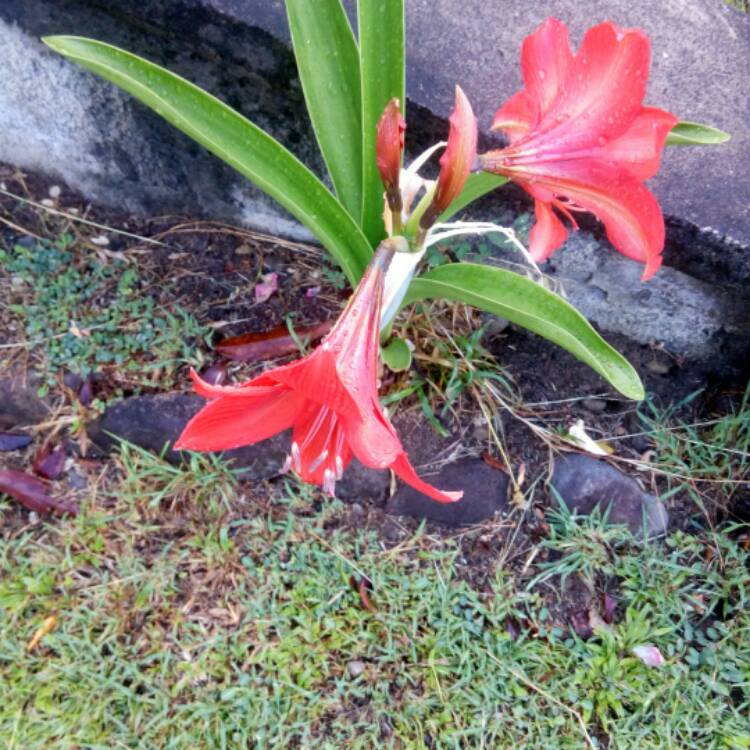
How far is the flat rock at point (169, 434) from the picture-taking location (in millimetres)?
1833

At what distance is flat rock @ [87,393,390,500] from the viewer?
1833 millimetres

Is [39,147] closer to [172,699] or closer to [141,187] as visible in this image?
[141,187]

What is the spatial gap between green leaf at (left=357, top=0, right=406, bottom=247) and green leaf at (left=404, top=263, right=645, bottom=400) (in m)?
0.24

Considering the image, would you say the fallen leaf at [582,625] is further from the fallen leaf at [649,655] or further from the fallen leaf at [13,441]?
the fallen leaf at [13,441]

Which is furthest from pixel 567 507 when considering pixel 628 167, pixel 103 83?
pixel 103 83

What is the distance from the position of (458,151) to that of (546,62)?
0.24 m

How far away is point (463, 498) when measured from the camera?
183 centimetres

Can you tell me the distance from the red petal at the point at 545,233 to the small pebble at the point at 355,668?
1.02 m

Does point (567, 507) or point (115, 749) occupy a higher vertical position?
point (567, 507)

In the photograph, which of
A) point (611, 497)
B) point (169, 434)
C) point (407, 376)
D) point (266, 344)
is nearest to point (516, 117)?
point (407, 376)

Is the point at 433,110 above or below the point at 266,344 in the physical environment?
above

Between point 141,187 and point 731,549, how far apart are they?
5.96ft

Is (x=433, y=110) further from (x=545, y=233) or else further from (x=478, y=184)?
(x=545, y=233)

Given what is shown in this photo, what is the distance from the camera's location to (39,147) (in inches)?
80.9
